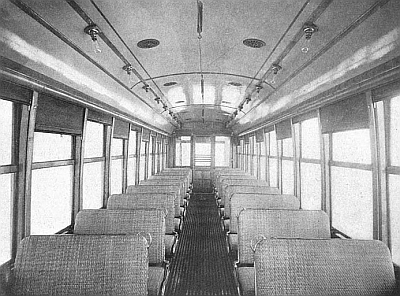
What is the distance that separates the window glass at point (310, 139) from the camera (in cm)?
399

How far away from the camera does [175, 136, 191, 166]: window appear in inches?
475

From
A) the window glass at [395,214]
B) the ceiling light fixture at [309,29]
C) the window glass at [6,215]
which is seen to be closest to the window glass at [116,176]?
the window glass at [6,215]

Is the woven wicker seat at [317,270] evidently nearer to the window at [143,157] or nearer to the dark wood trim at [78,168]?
the dark wood trim at [78,168]

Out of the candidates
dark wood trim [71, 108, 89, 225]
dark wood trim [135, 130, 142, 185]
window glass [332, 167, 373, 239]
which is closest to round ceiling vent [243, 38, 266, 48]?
window glass [332, 167, 373, 239]

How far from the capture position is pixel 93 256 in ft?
6.45

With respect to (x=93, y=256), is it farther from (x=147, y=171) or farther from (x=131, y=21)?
(x=147, y=171)

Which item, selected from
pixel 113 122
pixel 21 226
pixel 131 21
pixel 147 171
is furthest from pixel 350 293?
pixel 147 171

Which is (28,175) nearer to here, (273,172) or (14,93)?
(14,93)

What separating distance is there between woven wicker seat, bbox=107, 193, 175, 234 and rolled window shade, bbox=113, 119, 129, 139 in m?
1.18

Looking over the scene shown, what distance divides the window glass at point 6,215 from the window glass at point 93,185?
4.88 ft

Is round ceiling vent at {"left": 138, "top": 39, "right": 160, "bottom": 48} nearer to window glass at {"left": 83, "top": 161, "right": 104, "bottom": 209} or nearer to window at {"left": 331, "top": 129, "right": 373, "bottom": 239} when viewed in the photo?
window glass at {"left": 83, "top": 161, "right": 104, "bottom": 209}

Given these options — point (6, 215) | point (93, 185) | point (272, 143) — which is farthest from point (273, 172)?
point (6, 215)

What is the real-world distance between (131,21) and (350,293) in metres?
2.29

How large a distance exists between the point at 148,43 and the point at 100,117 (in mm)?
1362
